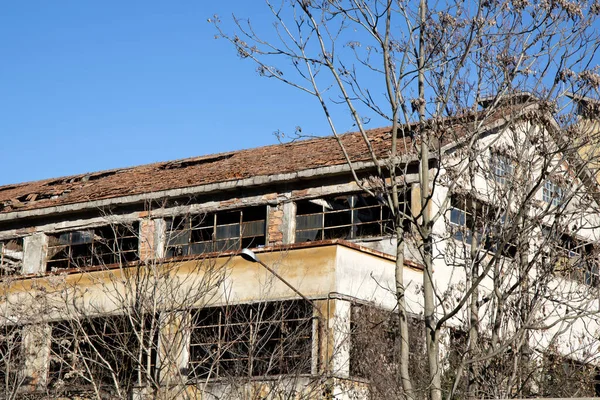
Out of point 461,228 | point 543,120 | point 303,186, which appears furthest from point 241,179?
point 543,120

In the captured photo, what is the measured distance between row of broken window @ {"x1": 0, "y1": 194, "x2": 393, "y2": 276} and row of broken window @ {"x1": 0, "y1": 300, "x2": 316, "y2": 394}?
5.78 ft

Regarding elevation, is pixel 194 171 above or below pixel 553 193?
above

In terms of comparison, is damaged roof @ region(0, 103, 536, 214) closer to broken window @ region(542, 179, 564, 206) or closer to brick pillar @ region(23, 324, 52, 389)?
broken window @ region(542, 179, 564, 206)

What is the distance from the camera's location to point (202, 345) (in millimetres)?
20000

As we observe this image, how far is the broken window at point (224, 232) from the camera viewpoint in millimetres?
24516

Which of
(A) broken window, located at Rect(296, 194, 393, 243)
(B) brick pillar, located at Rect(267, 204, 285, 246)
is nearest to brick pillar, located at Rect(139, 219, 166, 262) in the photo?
(B) brick pillar, located at Rect(267, 204, 285, 246)

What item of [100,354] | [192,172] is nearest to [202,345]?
[100,354]

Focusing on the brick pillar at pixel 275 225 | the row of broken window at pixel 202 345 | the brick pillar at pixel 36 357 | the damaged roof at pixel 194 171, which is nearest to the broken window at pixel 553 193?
the damaged roof at pixel 194 171

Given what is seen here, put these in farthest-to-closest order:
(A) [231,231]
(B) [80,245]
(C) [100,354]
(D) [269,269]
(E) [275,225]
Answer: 1. (B) [80,245]
2. (A) [231,231]
3. (E) [275,225]
4. (C) [100,354]
5. (D) [269,269]

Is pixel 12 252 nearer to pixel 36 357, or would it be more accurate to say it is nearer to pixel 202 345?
pixel 36 357

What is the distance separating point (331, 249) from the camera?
1986cm

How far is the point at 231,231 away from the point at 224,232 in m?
0.19

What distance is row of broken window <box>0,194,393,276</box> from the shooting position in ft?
75.9

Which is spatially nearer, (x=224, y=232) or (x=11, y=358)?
(x=11, y=358)
